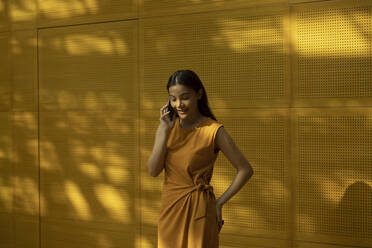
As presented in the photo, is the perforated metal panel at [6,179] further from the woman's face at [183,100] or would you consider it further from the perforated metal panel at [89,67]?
the woman's face at [183,100]

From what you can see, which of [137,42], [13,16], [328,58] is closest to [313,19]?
[328,58]

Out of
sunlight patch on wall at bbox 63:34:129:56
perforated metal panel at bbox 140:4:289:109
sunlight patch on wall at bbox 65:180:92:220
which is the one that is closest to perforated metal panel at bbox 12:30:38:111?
sunlight patch on wall at bbox 63:34:129:56

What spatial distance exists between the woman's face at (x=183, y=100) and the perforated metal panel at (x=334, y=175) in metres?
1.72

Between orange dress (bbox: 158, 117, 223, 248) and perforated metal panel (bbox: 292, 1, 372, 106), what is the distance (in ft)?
5.53

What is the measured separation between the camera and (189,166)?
2.34m

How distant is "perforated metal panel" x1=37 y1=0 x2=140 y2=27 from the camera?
14.7 feet

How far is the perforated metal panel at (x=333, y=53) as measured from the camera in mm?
3570

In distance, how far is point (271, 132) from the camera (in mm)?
3891

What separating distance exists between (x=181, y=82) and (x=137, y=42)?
2246 mm

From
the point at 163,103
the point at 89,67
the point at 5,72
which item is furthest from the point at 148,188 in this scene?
the point at 5,72

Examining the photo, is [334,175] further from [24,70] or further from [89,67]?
[24,70]

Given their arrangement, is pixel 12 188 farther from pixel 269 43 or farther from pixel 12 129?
pixel 269 43

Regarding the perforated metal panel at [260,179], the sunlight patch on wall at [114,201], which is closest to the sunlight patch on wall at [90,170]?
the sunlight patch on wall at [114,201]

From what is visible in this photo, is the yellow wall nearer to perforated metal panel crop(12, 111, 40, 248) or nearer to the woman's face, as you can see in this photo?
perforated metal panel crop(12, 111, 40, 248)
